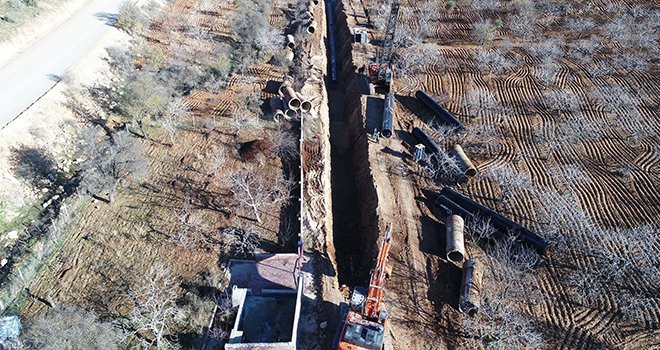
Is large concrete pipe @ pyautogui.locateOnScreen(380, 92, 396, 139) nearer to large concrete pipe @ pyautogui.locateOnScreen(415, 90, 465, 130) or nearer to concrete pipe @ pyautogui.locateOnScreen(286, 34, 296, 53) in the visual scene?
large concrete pipe @ pyautogui.locateOnScreen(415, 90, 465, 130)

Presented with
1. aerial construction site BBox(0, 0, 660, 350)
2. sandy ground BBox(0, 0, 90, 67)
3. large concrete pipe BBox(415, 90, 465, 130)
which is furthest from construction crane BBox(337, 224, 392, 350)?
sandy ground BBox(0, 0, 90, 67)

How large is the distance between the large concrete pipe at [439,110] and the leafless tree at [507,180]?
12.1ft

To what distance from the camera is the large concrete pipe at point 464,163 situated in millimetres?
20000

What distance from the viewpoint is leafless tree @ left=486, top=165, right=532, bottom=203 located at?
19.3m

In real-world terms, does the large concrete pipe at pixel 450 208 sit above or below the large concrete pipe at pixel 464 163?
below

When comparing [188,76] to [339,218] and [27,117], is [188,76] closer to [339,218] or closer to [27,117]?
[27,117]

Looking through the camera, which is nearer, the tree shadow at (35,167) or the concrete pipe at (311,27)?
the tree shadow at (35,167)

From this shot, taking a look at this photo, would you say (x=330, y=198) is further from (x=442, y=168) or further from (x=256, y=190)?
(x=442, y=168)

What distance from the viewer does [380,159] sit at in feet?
70.0

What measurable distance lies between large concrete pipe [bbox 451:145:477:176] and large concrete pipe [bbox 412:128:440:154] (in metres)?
0.92

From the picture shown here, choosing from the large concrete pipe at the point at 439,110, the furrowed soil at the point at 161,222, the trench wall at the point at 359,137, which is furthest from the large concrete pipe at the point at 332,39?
the furrowed soil at the point at 161,222

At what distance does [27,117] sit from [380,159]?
16.4 m

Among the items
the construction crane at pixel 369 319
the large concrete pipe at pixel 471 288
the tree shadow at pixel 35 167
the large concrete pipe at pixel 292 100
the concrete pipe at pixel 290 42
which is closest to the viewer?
the construction crane at pixel 369 319

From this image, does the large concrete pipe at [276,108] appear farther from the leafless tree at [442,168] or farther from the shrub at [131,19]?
the shrub at [131,19]
